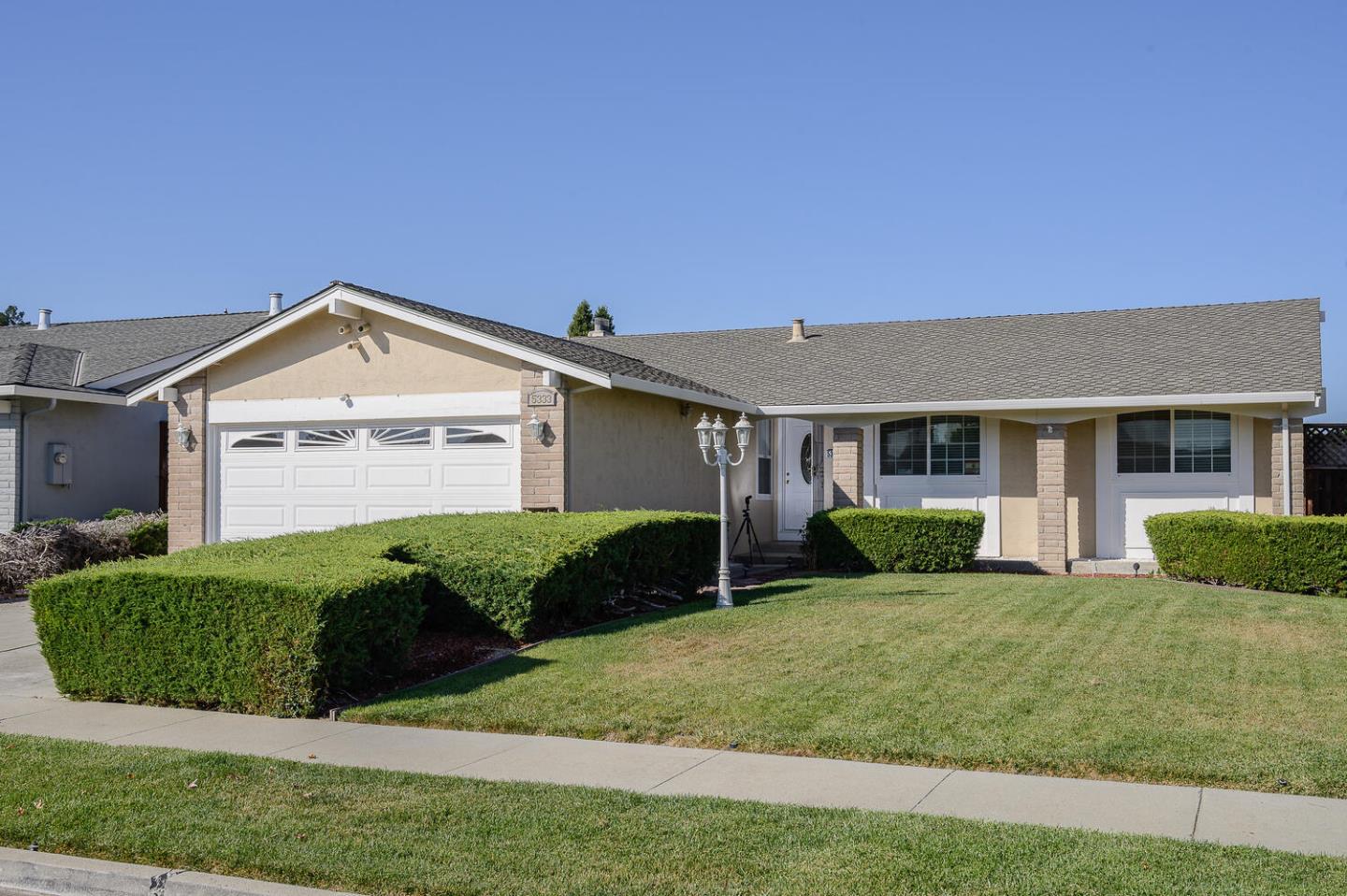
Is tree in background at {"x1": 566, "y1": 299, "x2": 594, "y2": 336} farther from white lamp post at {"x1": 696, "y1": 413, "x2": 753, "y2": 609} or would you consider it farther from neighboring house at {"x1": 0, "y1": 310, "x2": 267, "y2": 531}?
white lamp post at {"x1": 696, "y1": 413, "x2": 753, "y2": 609}

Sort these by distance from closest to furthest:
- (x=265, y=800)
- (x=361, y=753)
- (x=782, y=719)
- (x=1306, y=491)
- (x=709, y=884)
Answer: (x=709, y=884) < (x=265, y=800) < (x=361, y=753) < (x=782, y=719) < (x=1306, y=491)

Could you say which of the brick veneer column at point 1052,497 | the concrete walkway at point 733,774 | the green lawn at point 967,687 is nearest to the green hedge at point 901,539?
the brick veneer column at point 1052,497

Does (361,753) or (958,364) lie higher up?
(958,364)

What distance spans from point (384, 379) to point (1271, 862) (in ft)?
42.3

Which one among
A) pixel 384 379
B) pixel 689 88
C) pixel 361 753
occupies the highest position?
pixel 689 88

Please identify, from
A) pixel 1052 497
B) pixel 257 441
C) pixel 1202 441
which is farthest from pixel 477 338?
pixel 1202 441

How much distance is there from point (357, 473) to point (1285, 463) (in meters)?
12.9

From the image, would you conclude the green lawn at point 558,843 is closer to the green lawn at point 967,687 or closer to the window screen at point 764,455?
the green lawn at point 967,687

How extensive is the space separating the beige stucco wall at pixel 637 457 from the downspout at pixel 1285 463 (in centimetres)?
811

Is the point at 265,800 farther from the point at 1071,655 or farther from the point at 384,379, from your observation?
the point at 384,379

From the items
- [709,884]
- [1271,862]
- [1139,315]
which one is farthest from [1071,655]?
[1139,315]

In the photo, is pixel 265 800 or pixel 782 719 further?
pixel 782 719

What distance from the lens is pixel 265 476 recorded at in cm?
1661

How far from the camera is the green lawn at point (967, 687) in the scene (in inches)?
275
